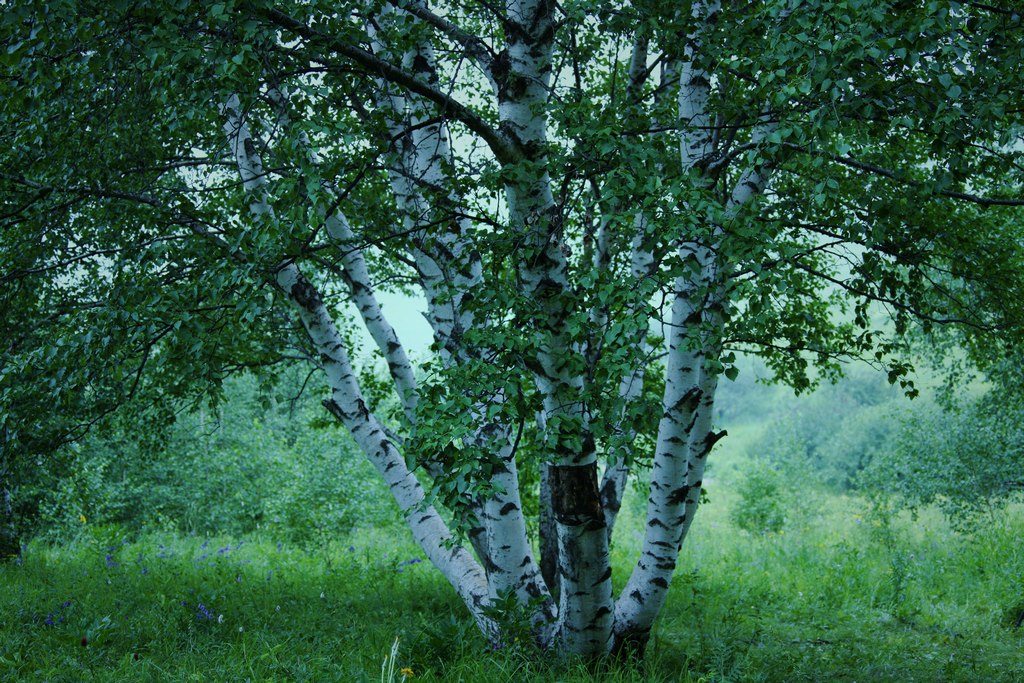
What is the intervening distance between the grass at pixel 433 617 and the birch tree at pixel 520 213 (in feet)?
2.38

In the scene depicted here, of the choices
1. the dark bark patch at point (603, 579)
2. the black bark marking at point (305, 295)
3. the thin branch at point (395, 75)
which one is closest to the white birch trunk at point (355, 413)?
the black bark marking at point (305, 295)

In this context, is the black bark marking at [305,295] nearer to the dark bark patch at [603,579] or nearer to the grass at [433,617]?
the grass at [433,617]

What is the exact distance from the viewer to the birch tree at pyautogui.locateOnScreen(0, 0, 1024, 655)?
10.3 ft

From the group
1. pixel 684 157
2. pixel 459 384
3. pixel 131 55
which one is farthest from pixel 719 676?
pixel 131 55

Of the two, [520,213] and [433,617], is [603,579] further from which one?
[433,617]

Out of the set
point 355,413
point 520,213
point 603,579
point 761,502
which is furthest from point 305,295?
point 761,502

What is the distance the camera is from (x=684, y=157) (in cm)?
508

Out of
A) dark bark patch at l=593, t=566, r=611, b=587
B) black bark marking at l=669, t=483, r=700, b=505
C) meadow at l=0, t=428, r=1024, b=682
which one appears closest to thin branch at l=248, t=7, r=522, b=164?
black bark marking at l=669, t=483, r=700, b=505

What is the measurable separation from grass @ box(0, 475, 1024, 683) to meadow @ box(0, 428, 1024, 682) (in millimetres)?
24

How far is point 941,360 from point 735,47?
36.6ft

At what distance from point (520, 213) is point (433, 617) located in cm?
452

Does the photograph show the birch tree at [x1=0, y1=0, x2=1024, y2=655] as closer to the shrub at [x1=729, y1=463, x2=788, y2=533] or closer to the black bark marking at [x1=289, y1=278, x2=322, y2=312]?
the black bark marking at [x1=289, y1=278, x2=322, y2=312]

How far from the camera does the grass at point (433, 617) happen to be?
15.5 ft

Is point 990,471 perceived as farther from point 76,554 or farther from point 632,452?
point 76,554
